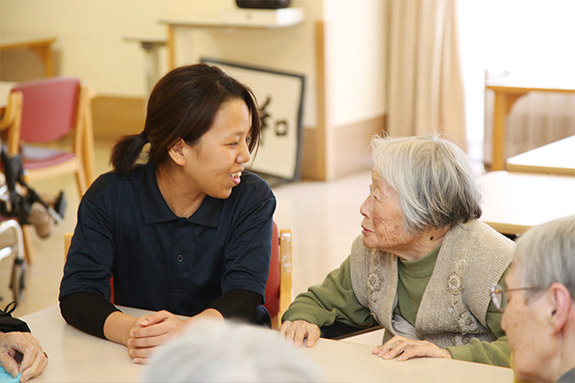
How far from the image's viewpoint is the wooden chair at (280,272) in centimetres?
210

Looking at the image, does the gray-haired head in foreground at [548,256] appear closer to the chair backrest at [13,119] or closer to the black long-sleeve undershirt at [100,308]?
the black long-sleeve undershirt at [100,308]

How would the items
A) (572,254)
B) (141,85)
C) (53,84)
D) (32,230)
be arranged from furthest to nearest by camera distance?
(141,85)
(32,230)
(53,84)
(572,254)

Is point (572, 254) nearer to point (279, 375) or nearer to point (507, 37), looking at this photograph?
point (279, 375)

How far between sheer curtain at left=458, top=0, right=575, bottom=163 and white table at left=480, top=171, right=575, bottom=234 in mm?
2555

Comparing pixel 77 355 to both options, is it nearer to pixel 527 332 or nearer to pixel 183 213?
pixel 183 213

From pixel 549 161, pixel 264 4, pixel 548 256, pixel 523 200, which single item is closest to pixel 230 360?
pixel 548 256

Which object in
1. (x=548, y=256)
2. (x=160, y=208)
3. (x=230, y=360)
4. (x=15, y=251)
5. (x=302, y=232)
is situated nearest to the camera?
(x=230, y=360)

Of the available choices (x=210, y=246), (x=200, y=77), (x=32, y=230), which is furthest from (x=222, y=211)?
(x=32, y=230)

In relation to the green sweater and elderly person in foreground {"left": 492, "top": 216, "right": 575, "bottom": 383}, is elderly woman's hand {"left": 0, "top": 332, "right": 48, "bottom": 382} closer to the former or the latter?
the green sweater

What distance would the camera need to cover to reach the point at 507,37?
553 cm

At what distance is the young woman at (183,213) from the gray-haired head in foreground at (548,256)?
2.61 ft

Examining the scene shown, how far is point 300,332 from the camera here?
1679 millimetres

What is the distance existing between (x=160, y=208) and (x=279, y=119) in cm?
364

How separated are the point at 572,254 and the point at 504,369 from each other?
0.41 metres
